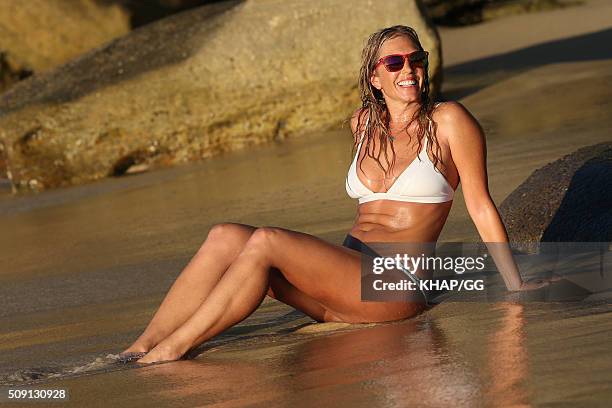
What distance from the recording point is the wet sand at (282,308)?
417 cm

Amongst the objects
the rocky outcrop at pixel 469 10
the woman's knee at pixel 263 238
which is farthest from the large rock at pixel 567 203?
the rocky outcrop at pixel 469 10

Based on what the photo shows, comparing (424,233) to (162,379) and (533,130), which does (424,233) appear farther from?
(533,130)

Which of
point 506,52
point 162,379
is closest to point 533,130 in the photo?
point 162,379

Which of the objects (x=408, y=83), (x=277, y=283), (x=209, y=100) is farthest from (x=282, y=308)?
(x=209, y=100)

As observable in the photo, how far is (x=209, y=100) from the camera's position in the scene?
1177 centimetres

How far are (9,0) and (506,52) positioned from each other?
5.91 metres

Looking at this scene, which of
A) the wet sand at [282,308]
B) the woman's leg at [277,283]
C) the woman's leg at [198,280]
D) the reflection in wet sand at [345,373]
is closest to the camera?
the reflection in wet sand at [345,373]

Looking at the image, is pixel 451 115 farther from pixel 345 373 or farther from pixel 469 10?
pixel 469 10

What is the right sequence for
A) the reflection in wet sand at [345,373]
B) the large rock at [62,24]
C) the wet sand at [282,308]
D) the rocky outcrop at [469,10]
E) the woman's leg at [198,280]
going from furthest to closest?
the rocky outcrop at [469,10] → the large rock at [62,24] → the woman's leg at [198,280] → the wet sand at [282,308] → the reflection in wet sand at [345,373]

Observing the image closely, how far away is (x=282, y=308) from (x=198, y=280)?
2.35 ft

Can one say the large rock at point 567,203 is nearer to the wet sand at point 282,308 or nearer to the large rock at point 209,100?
the wet sand at point 282,308

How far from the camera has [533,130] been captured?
32.4ft

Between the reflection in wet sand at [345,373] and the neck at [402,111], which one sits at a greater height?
the neck at [402,111]

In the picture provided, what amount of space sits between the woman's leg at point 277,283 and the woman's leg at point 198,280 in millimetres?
117
